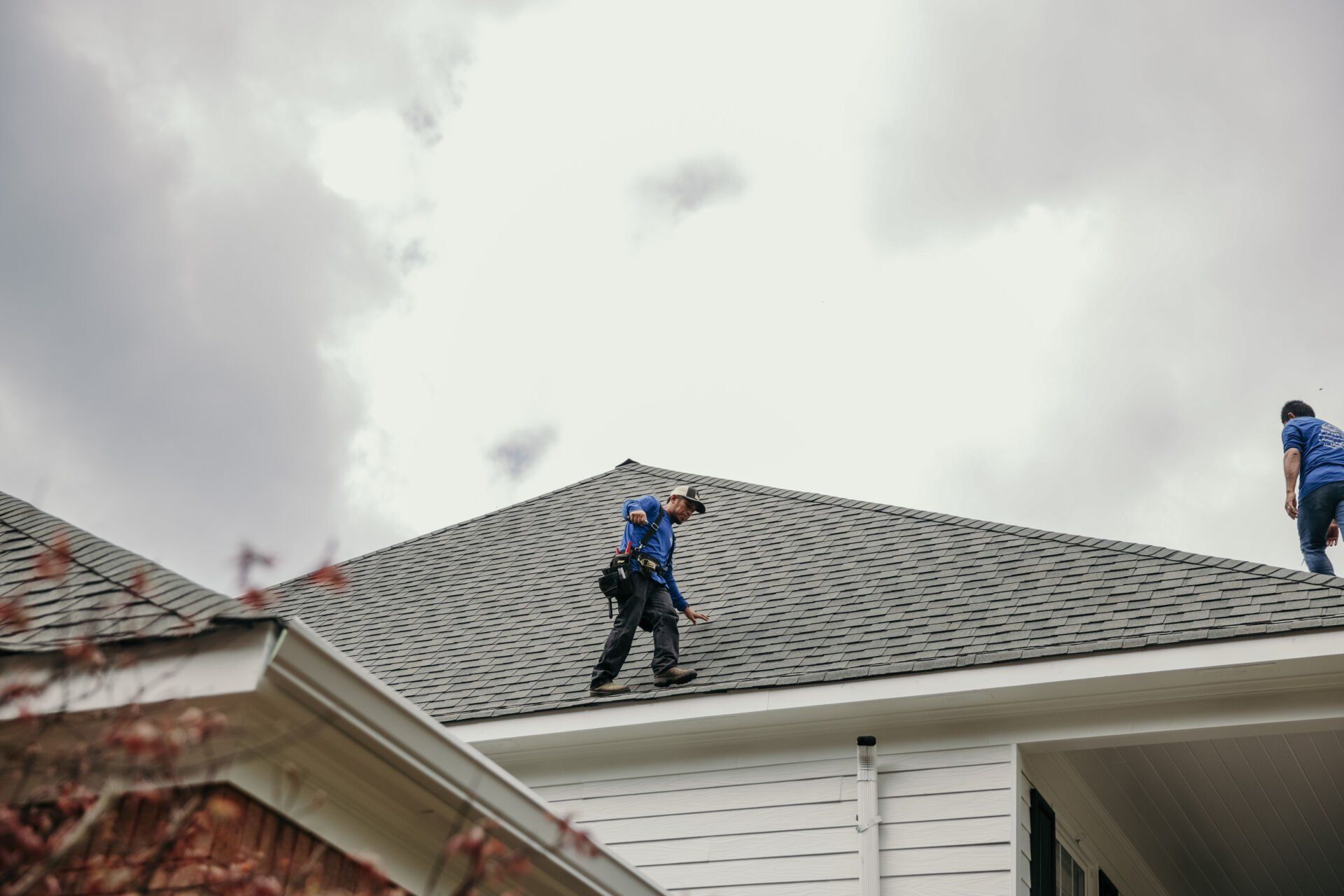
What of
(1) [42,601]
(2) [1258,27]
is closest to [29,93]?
(1) [42,601]

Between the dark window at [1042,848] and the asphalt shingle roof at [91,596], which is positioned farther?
the dark window at [1042,848]

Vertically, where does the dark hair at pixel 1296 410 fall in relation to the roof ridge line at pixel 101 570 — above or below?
above

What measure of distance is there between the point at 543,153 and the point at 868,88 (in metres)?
3.72

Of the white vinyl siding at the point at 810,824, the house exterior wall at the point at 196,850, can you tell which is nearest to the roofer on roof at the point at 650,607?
the white vinyl siding at the point at 810,824

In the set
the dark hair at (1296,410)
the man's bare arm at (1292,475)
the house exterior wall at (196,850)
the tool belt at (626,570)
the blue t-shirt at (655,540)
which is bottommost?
the house exterior wall at (196,850)

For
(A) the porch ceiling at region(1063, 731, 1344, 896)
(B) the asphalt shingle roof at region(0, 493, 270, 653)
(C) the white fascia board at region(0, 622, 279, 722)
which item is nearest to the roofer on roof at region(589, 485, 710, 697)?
(A) the porch ceiling at region(1063, 731, 1344, 896)

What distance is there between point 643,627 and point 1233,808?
4266mm

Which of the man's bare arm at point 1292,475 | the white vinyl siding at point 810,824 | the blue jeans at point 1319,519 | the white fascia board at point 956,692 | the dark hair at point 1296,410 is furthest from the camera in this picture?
the dark hair at point 1296,410

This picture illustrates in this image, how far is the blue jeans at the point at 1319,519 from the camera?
8359 millimetres

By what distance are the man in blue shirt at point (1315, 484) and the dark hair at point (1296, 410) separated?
242 mm

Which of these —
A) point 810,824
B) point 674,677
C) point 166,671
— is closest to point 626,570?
point 674,677

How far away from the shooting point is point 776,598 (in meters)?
8.83

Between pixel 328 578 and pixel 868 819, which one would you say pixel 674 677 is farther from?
pixel 328 578

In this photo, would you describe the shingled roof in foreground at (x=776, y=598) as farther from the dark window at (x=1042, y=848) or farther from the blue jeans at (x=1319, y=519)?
the blue jeans at (x=1319, y=519)
